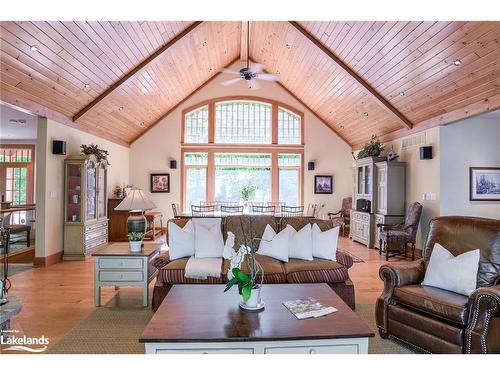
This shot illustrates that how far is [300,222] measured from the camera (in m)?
4.21

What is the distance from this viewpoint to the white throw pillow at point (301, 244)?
3826 millimetres

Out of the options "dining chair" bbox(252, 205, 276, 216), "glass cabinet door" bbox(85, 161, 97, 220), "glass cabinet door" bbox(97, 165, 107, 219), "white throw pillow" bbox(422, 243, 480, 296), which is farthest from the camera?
"dining chair" bbox(252, 205, 276, 216)

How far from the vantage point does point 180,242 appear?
3881 millimetres

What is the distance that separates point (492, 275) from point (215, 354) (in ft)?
8.04

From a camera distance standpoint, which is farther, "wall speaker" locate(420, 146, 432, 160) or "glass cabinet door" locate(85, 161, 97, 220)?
"glass cabinet door" locate(85, 161, 97, 220)

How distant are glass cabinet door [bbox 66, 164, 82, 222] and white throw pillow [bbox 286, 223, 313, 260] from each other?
4.24 meters

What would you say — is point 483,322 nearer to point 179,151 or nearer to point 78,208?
point 78,208

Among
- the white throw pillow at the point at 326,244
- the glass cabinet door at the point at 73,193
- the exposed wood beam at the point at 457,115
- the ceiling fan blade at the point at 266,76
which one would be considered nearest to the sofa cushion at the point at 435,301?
the white throw pillow at the point at 326,244

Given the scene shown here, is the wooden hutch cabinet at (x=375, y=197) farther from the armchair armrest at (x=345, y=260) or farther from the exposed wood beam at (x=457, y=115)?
the armchair armrest at (x=345, y=260)

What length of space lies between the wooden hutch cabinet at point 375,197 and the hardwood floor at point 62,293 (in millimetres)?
1268

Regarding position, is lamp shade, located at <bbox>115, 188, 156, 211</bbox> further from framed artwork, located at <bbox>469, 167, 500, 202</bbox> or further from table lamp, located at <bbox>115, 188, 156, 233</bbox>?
framed artwork, located at <bbox>469, 167, 500, 202</bbox>

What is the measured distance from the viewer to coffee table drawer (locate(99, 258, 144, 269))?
11.9 ft

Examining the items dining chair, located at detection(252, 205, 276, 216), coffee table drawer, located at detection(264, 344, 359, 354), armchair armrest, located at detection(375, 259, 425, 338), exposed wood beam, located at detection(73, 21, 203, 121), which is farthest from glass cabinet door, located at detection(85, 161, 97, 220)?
armchair armrest, located at detection(375, 259, 425, 338)

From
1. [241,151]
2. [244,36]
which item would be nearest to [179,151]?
[241,151]
